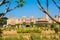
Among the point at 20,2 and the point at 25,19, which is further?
the point at 25,19

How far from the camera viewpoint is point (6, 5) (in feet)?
16.9

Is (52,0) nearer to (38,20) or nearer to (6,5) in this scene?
(6,5)

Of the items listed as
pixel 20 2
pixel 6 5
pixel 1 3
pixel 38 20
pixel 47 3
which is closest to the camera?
pixel 47 3

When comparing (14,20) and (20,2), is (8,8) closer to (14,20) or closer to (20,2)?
(20,2)

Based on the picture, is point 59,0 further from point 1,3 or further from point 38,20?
point 38,20

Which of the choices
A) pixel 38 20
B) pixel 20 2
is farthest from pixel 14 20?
pixel 20 2

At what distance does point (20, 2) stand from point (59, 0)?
2.85 m

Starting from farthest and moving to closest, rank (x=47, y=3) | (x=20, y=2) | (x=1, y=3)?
1. (x=20, y=2)
2. (x=1, y=3)
3. (x=47, y=3)

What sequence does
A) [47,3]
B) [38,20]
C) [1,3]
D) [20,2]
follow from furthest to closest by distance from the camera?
[38,20] → [20,2] → [1,3] → [47,3]

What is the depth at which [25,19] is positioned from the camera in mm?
79812

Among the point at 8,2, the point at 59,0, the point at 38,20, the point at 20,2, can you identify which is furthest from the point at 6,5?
the point at 38,20

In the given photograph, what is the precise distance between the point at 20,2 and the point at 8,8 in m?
1.05

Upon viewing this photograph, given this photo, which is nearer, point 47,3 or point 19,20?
point 47,3

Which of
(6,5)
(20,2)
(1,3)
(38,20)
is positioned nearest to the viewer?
(1,3)
